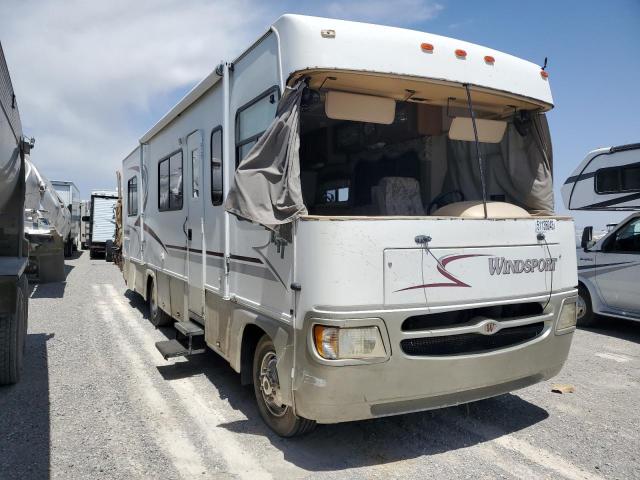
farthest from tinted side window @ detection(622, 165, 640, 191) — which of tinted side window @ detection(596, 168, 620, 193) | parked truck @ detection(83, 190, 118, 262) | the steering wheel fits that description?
parked truck @ detection(83, 190, 118, 262)

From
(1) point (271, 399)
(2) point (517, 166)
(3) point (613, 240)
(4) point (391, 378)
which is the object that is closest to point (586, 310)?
(3) point (613, 240)

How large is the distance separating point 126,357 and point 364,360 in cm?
388

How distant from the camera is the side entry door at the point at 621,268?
6.73 meters

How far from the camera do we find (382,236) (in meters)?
3.05

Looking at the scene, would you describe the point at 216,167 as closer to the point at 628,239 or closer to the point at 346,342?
the point at 346,342

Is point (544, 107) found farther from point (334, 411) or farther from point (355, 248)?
point (334, 411)

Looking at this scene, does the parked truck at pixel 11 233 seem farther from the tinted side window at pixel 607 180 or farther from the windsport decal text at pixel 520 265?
the tinted side window at pixel 607 180

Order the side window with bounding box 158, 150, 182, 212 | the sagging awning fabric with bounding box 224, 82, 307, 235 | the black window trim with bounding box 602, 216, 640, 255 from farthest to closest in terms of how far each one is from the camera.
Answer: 1. the black window trim with bounding box 602, 216, 640, 255
2. the side window with bounding box 158, 150, 182, 212
3. the sagging awning fabric with bounding box 224, 82, 307, 235

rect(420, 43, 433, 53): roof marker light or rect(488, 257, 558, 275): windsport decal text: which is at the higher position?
rect(420, 43, 433, 53): roof marker light

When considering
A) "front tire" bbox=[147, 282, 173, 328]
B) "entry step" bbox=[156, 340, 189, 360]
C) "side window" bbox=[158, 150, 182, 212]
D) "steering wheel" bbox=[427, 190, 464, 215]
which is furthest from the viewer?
"front tire" bbox=[147, 282, 173, 328]

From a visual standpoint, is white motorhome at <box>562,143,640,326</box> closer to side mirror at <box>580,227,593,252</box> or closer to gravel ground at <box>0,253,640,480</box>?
side mirror at <box>580,227,593,252</box>

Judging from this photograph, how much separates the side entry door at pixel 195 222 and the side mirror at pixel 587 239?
5.63m

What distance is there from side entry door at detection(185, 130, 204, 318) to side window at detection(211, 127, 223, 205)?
11.9 inches

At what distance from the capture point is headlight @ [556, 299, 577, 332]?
3.82m
